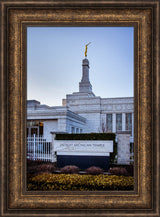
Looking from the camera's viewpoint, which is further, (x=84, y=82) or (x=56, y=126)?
(x=84, y=82)

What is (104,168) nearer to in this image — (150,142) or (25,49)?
(150,142)

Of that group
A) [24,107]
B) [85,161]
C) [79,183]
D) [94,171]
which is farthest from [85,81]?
[24,107]

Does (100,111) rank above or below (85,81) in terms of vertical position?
below

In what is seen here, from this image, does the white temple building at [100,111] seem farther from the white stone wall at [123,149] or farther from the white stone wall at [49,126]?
the white stone wall at [123,149]

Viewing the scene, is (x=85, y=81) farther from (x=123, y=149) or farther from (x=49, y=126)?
(x=123, y=149)

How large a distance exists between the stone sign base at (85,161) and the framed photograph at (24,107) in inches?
142

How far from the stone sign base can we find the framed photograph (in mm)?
3617

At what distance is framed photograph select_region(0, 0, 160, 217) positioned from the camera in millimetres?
3242

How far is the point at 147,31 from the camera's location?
11.2 feet

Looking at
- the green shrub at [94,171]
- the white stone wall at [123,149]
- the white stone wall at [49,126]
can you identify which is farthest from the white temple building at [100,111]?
the green shrub at [94,171]

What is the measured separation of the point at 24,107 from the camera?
348 centimetres

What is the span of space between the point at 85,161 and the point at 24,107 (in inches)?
169

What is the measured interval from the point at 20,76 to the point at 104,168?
4948 mm

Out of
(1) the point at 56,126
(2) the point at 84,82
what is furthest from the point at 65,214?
(2) the point at 84,82
